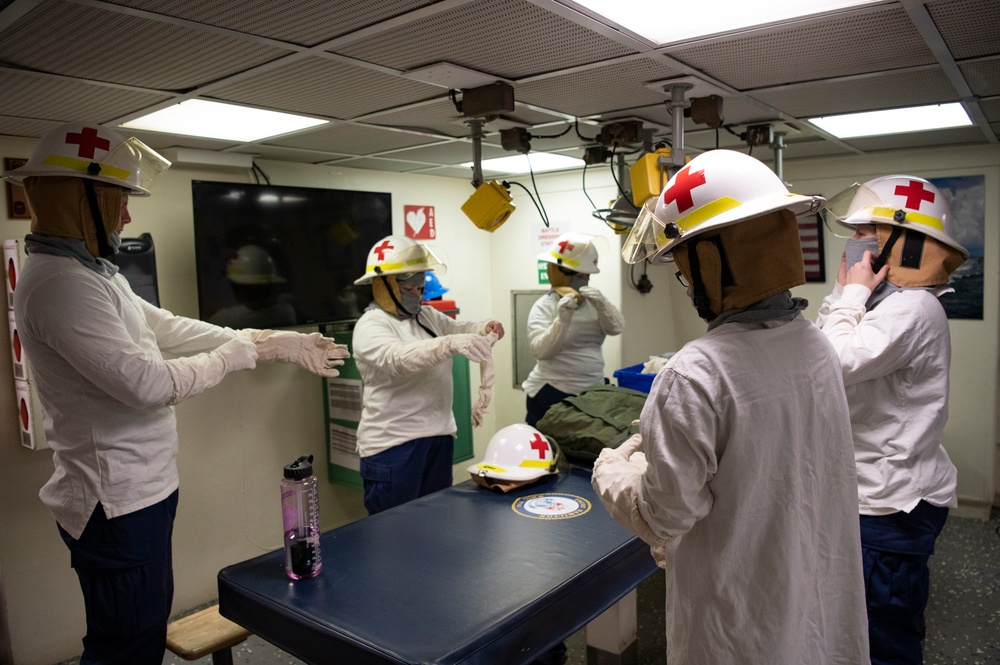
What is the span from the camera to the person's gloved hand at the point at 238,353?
2359mm

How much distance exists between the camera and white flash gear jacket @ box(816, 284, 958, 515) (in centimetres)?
204

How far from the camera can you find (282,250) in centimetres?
379

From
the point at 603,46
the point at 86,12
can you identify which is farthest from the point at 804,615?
the point at 86,12

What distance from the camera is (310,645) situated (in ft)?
5.38

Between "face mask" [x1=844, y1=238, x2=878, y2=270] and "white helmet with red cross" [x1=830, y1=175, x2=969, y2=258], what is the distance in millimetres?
63

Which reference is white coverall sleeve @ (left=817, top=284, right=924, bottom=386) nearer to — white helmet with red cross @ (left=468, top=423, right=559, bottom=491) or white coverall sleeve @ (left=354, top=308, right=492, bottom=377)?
white helmet with red cross @ (left=468, top=423, right=559, bottom=491)

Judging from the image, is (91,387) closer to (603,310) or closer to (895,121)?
(603,310)

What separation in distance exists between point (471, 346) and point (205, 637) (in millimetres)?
1357

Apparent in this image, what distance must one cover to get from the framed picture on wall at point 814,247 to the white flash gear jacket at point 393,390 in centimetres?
309

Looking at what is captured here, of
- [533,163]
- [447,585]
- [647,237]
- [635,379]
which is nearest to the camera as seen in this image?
[647,237]

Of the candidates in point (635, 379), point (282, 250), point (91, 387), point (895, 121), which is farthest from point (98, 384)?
point (895, 121)

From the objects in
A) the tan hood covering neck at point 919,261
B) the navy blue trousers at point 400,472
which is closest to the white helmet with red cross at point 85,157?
the navy blue trousers at point 400,472

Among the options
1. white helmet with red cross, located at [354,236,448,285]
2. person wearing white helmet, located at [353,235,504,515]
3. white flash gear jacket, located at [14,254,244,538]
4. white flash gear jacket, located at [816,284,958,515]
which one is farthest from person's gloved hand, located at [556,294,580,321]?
white flash gear jacket, located at [14,254,244,538]

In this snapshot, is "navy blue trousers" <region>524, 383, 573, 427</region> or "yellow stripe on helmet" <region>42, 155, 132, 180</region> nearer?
"yellow stripe on helmet" <region>42, 155, 132, 180</region>
